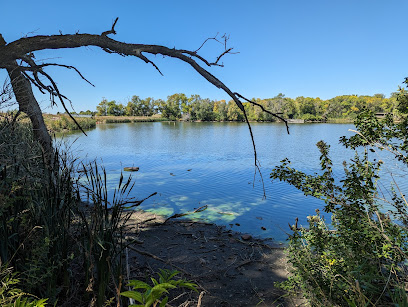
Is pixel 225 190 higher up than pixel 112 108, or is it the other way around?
pixel 112 108

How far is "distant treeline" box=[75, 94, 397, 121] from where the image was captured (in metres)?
79.7

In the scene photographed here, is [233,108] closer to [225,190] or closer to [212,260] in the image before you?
[225,190]

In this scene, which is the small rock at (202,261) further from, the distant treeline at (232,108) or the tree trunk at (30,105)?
the distant treeline at (232,108)

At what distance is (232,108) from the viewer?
3260 inches

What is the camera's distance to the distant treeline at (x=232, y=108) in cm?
7969

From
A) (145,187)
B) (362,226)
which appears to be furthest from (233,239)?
(145,187)

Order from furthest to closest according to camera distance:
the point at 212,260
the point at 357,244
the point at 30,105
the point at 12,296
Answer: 1. the point at 30,105
2. the point at 212,260
3. the point at 357,244
4. the point at 12,296

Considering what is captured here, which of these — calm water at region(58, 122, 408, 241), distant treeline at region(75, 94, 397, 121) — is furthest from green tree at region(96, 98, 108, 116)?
calm water at region(58, 122, 408, 241)

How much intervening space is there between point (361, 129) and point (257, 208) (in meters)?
4.85

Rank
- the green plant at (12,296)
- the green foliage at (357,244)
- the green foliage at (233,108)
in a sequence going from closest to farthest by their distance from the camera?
1. the green plant at (12,296)
2. the green foliage at (357,244)
3. the green foliage at (233,108)

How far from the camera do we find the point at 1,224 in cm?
200

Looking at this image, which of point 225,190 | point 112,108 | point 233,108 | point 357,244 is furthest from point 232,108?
point 357,244

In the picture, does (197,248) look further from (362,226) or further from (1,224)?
(1,224)

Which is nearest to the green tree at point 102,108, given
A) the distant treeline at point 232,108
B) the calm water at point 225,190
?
the distant treeline at point 232,108
